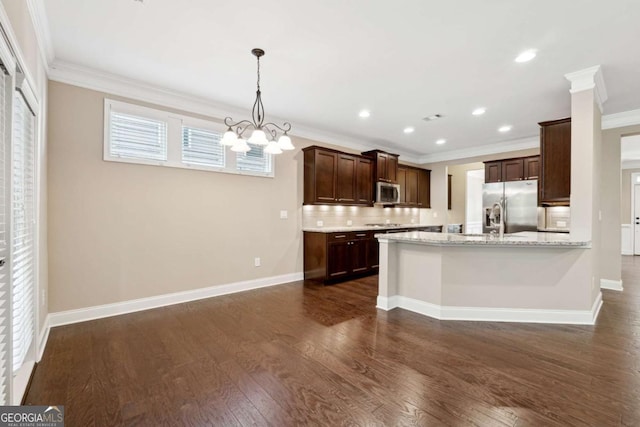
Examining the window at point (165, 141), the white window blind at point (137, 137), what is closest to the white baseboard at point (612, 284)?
the window at point (165, 141)

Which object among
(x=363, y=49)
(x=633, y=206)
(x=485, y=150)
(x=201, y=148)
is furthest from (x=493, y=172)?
(x=201, y=148)

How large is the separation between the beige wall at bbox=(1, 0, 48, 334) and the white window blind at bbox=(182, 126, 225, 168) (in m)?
1.39

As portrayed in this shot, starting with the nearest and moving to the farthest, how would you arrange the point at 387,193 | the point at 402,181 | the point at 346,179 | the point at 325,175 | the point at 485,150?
1. the point at 325,175
2. the point at 346,179
3. the point at 387,193
4. the point at 485,150
5. the point at 402,181

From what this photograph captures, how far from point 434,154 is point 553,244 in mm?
4827

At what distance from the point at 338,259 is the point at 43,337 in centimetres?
360

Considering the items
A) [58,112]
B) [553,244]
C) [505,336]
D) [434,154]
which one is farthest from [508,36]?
[434,154]

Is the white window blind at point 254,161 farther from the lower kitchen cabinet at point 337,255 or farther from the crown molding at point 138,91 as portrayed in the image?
the lower kitchen cabinet at point 337,255

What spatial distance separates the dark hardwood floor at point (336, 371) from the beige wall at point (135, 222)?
50 centimetres

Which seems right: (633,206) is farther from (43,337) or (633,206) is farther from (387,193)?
(43,337)

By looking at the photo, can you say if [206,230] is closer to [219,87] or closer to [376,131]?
[219,87]

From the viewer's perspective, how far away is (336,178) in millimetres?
5406

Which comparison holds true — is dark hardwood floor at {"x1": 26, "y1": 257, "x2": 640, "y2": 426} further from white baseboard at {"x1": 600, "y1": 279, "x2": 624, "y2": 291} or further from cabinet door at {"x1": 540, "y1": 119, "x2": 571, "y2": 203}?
cabinet door at {"x1": 540, "y1": 119, "x2": 571, "y2": 203}

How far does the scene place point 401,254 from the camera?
370 cm

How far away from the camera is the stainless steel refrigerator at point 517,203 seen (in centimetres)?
557
